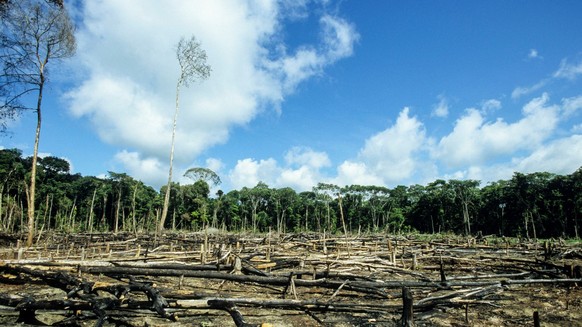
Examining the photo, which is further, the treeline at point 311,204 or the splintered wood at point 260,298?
the treeline at point 311,204

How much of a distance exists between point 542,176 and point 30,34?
4955 centimetres

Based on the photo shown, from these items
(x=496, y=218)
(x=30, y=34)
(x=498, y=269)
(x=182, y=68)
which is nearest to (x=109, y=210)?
(x=182, y=68)

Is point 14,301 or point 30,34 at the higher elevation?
point 30,34

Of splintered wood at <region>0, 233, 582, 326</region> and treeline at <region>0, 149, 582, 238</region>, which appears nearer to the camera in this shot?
splintered wood at <region>0, 233, 582, 326</region>

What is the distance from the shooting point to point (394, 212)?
2108 inches

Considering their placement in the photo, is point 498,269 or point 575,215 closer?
point 498,269

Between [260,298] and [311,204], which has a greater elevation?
[311,204]

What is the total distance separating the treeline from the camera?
1449 inches

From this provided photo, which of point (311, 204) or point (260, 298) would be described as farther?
point (311, 204)

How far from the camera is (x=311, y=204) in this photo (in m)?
56.4

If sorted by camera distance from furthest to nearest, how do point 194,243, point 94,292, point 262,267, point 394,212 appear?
point 394,212 → point 194,243 → point 262,267 → point 94,292

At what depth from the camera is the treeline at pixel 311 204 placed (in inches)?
1449

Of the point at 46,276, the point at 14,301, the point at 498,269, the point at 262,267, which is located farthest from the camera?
the point at 498,269

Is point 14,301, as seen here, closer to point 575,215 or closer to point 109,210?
point 575,215
